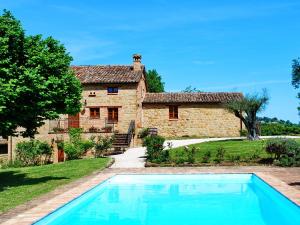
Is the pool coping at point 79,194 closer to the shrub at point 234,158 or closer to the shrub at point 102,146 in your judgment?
the shrub at point 234,158

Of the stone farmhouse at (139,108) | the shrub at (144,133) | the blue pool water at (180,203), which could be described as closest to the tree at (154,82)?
the stone farmhouse at (139,108)

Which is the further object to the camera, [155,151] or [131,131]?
[131,131]

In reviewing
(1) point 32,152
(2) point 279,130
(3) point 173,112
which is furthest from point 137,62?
(2) point 279,130

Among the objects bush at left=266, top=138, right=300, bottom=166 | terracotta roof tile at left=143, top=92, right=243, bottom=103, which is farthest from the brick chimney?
bush at left=266, top=138, right=300, bottom=166

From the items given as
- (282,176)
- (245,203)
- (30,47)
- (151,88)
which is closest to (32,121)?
(30,47)

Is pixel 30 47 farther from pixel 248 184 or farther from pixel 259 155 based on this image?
pixel 259 155

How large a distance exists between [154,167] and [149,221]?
30.1 feet

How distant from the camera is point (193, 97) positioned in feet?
121

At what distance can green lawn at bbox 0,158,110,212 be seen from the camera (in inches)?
444

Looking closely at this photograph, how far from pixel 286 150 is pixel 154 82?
154 feet

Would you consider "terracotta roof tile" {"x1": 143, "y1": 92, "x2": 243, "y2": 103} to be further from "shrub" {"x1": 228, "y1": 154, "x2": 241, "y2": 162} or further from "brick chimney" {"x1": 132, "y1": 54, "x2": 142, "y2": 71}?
"shrub" {"x1": 228, "y1": 154, "x2": 241, "y2": 162}

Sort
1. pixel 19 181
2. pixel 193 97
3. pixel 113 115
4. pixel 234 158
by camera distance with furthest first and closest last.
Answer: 1. pixel 193 97
2. pixel 113 115
3. pixel 234 158
4. pixel 19 181

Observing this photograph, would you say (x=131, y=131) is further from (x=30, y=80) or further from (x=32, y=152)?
(x=30, y=80)

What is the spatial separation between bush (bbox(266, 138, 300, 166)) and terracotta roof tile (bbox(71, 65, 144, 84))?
17365 millimetres
